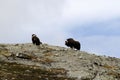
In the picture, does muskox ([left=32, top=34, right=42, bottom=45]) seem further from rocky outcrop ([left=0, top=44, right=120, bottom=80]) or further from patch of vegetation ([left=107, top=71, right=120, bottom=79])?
patch of vegetation ([left=107, top=71, right=120, bottom=79])

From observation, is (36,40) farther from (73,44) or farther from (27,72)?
(27,72)

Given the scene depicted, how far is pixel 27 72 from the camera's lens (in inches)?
1176

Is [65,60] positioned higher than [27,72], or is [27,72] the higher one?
[65,60]

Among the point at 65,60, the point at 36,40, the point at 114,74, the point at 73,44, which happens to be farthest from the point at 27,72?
the point at 73,44

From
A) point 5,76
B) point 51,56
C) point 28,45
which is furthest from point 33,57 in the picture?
point 5,76

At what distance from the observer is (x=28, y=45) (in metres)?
38.4

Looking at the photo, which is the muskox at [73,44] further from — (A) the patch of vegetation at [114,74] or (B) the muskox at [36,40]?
(A) the patch of vegetation at [114,74]

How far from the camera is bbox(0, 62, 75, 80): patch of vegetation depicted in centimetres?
2817

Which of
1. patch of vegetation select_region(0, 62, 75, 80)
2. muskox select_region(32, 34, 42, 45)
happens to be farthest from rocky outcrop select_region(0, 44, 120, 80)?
muskox select_region(32, 34, 42, 45)

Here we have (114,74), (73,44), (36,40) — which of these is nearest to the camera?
(114,74)

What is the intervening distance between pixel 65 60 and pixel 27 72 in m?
5.31

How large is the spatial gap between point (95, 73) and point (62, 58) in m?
4.30

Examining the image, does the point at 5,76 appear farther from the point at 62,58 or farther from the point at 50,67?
the point at 62,58

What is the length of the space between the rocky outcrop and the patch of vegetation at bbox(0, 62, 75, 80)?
0.40 meters
